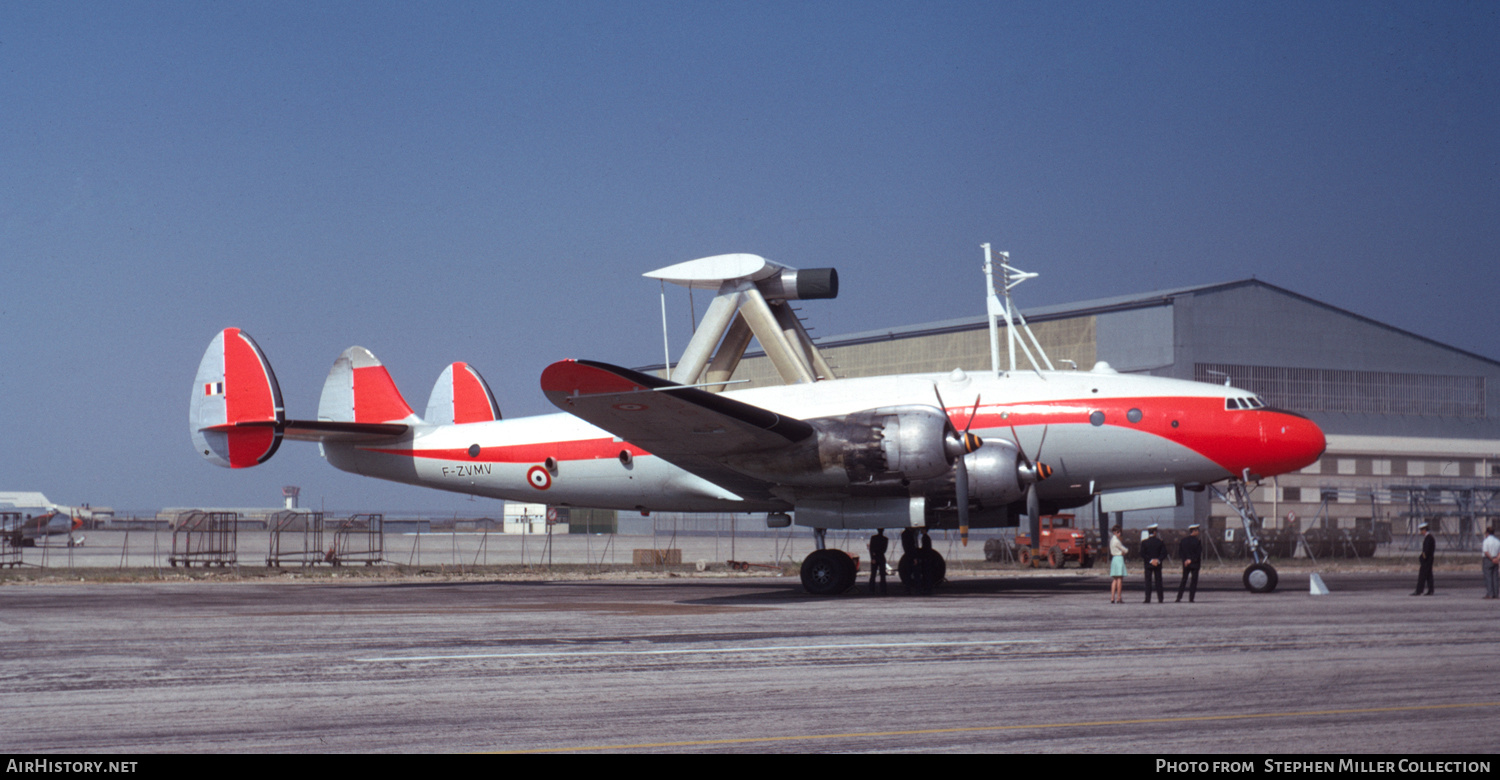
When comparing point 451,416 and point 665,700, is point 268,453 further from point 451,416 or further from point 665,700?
point 665,700

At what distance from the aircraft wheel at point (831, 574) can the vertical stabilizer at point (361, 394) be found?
1203 cm

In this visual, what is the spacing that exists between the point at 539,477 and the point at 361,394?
6596mm

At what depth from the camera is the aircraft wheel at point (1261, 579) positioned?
24297mm

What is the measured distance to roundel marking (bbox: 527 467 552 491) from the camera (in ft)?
89.8

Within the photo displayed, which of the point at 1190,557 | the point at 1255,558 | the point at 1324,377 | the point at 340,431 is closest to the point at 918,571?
the point at 1190,557

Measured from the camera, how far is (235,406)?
28.9 metres

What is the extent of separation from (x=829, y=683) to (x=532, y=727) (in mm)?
3243

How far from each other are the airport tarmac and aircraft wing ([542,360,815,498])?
3.23 metres

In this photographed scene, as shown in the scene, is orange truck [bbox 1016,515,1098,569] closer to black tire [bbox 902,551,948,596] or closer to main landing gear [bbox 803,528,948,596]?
black tire [bbox 902,551,948,596]

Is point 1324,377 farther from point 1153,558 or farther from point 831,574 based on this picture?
point 831,574

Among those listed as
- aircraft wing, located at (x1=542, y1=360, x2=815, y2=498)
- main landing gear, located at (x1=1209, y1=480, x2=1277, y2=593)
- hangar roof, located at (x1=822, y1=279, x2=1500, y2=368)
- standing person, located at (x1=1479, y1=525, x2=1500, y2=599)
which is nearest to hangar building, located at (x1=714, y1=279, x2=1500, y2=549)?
hangar roof, located at (x1=822, y1=279, x2=1500, y2=368)

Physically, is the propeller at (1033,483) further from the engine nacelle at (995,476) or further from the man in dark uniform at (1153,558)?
the man in dark uniform at (1153,558)

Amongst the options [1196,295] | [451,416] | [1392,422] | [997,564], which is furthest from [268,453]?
[1392,422]
